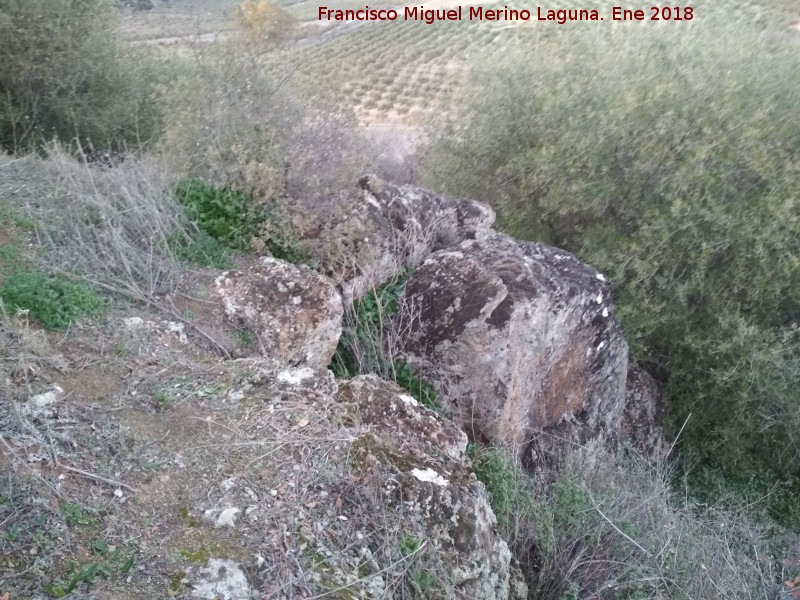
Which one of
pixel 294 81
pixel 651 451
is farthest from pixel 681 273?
pixel 294 81

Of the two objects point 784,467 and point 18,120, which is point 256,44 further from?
point 784,467

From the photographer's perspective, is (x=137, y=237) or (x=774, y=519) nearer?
(x=137, y=237)

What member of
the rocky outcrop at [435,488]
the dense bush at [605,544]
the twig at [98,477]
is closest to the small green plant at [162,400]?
the twig at [98,477]

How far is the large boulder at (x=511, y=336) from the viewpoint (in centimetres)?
518

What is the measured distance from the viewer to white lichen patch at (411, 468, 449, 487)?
11.0ft

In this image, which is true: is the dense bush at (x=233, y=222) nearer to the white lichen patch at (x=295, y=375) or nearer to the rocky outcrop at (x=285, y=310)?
the rocky outcrop at (x=285, y=310)

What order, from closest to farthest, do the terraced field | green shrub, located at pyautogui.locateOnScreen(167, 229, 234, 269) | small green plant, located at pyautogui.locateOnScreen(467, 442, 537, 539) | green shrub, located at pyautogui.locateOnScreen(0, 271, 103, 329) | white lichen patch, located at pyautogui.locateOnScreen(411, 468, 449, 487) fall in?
1. white lichen patch, located at pyautogui.locateOnScreen(411, 468, 449, 487)
2. green shrub, located at pyautogui.locateOnScreen(0, 271, 103, 329)
3. small green plant, located at pyautogui.locateOnScreen(467, 442, 537, 539)
4. green shrub, located at pyautogui.locateOnScreen(167, 229, 234, 269)
5. the terraced field

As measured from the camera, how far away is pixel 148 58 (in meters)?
11.2

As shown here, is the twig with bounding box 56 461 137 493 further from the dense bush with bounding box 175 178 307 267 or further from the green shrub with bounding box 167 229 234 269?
the dense bush with bounding box 175 178 307 267

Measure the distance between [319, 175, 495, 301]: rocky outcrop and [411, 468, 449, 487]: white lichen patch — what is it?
227cm

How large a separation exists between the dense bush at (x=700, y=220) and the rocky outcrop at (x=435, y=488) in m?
4.15

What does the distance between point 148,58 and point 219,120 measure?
673 centimetres

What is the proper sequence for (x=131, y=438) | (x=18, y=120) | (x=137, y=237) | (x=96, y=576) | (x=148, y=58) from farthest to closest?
(x=148, y=58)
(x=18, y=120)
(x=137, y=237)
(x=131, y=438)
(x=96, y=576)

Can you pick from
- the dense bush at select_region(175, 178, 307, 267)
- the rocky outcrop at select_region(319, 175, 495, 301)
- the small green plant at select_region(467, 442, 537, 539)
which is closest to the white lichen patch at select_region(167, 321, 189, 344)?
the dense bush at select_region(175, 178, 307, 267)
